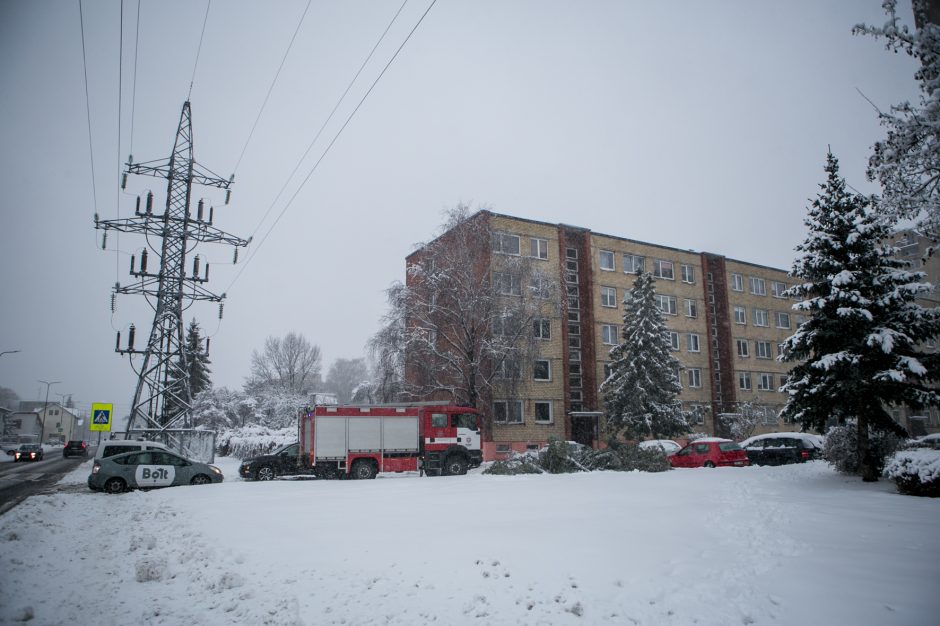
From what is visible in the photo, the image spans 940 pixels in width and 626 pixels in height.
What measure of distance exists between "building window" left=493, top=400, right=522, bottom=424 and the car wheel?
900 inches

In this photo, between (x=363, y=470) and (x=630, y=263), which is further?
(x=630, y=263)

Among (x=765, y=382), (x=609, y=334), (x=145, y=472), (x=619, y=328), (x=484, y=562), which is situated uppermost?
(x=619, y=328)

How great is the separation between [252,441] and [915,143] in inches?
1437

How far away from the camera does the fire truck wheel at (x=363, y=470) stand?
78.3 ft

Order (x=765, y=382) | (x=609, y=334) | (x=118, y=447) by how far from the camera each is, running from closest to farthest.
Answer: (x=118, y=447), (x=609, y=334), (x=765, y=382)

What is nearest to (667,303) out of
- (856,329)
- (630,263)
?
(630,263)

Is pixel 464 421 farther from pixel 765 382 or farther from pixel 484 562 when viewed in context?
pixel 765 382

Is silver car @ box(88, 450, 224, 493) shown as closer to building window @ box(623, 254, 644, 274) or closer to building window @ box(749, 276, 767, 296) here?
building window @ box(623, 254, 644, 274)

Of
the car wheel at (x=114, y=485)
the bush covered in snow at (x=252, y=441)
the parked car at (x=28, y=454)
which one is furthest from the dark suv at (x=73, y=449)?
the car wheel at (x=114, y=485)

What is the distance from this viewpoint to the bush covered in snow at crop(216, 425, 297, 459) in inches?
1398

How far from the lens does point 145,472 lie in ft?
63.5

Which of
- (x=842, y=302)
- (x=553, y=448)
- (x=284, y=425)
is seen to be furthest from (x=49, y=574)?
(x=284, y=425)

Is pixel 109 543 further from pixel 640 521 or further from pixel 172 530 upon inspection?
pixel 640 521

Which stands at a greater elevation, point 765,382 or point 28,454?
point 765,382
